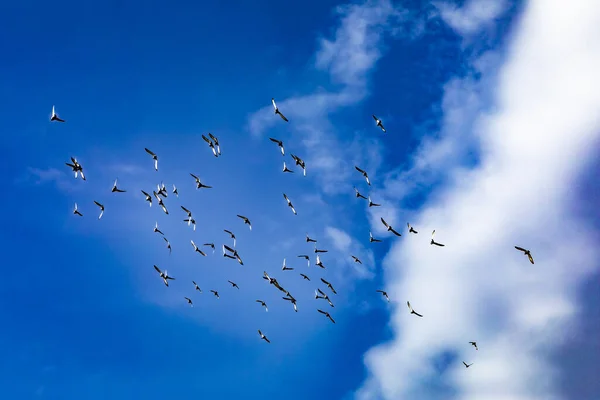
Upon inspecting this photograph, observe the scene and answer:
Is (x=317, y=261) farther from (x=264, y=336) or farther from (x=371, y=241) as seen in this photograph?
(x=264, y=336)

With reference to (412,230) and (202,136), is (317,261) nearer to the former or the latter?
(412,230)

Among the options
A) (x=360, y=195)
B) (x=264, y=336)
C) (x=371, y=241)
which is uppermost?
(x=360, y=195)

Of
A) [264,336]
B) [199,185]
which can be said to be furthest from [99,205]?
[264,336]

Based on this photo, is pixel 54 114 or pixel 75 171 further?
pixel 75 171

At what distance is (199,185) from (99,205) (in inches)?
621

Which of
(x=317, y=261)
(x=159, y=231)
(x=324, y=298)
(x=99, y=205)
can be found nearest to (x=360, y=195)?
(x=317, y=261)

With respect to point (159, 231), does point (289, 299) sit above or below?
below

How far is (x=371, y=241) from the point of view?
78625 mm

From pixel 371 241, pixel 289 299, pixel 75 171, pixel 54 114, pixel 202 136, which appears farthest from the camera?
pixel 289 299

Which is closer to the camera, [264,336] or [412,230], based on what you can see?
[412,230]

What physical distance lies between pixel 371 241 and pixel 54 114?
4779cm

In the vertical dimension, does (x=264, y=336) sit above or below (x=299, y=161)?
below

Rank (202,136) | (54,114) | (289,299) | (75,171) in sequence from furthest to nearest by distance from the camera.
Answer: (289,299) < (202,136) < (75,171) < (54,114)

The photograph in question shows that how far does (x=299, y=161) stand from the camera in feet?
244
